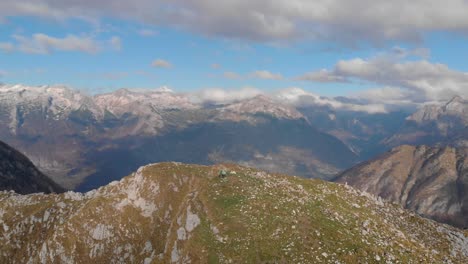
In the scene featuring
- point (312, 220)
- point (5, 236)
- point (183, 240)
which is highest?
point (312, 220)

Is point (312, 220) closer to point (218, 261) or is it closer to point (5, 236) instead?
point (218, 261)

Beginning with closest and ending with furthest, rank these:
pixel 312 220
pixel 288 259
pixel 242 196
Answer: pixel 288 259, pixel 312 220, pixel 242 196

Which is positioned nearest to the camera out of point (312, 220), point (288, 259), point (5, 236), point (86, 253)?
point (288, 259)

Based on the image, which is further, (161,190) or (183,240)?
(161,190)

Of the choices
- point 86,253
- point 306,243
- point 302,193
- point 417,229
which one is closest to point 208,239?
point 306,243

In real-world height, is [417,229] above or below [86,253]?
above

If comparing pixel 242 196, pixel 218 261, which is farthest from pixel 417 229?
pixel 218 261
